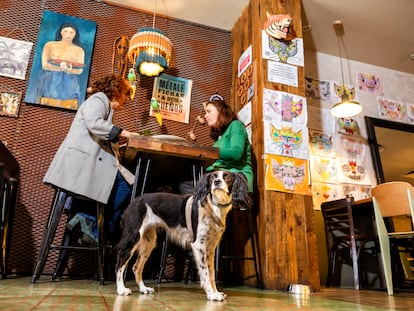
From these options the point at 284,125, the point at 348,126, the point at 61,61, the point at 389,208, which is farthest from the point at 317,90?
the point at 61,61

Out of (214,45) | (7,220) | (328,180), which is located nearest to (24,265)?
(7,220)

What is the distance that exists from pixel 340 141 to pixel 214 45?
1.95 m

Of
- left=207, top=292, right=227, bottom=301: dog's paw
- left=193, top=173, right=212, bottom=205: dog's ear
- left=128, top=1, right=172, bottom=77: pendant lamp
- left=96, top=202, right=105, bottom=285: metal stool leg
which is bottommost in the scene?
left=207, top=292, right=227, bottom=301: dog's paw

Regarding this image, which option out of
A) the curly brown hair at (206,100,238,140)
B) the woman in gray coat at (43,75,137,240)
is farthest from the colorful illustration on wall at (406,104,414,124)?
the woman in gray coat at (43,75,137,240)

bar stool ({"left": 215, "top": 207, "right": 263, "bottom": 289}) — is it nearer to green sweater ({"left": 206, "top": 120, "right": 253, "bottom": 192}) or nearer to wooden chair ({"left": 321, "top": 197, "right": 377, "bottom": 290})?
green sweater ({"left": 206, "top": 120, "right": 253, "bottom": 192})

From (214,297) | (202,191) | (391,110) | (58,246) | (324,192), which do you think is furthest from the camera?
(391,110)

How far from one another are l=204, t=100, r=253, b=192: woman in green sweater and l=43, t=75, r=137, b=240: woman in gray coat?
29.7 inches

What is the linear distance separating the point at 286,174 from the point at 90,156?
1.57m

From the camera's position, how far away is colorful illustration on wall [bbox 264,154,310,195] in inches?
107

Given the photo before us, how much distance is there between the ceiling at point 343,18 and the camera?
3.52m

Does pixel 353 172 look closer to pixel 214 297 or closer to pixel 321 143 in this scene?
pixel 321 143

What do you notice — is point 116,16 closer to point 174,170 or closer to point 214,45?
point 214,45

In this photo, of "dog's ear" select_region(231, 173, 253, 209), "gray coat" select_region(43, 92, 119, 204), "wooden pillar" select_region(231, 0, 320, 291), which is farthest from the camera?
"wooden pillar" select_region(231, 0, 320, 291)

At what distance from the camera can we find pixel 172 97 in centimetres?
344
